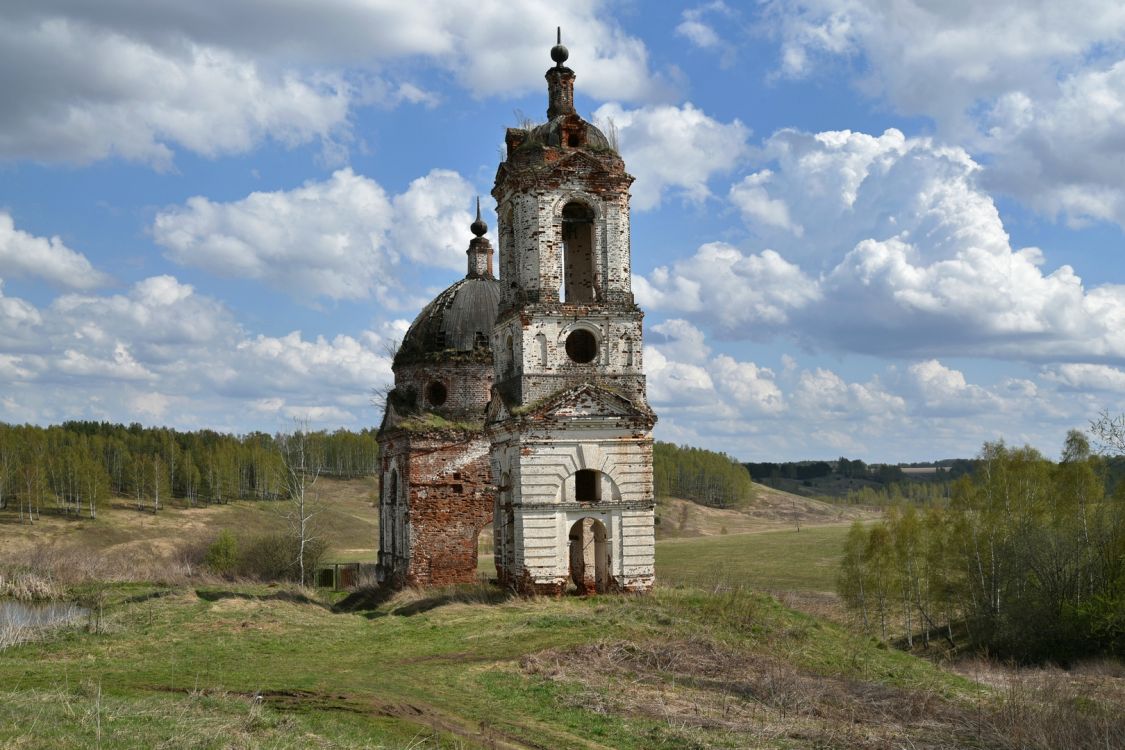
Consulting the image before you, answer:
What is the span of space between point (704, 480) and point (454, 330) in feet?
269

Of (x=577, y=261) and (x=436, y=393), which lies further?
(x=436, y=393)

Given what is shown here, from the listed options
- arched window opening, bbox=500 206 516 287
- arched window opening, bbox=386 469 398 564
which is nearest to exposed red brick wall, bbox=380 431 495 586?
arched window opening, bbox=386 469 398 564

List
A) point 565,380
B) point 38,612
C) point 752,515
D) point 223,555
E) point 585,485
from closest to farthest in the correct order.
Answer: point 565,380 < point 585,485 < point 38,612 < point 223,555 < point 752,515

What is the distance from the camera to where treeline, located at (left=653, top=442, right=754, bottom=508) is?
106 m

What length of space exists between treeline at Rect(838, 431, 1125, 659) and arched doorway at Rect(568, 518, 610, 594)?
12.4 meters

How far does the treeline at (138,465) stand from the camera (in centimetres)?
7094

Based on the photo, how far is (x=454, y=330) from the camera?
30.5m

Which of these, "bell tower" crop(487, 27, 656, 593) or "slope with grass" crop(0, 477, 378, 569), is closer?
"bell tower" crop(487, 27, 656, 593)

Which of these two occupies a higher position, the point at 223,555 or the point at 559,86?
the point at 559,86

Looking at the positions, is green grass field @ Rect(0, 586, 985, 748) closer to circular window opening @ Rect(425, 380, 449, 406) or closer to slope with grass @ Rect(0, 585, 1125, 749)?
slope with grass @ Rect(0, 585, 1125, 749)

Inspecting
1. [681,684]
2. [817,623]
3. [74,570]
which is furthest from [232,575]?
[681,684]

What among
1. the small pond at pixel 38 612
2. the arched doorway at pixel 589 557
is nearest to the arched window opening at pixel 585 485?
the arched doorway at pixel 589 557

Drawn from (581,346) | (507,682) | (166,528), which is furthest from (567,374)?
(166,528)

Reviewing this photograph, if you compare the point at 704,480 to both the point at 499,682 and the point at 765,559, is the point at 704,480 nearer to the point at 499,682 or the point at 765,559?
the point at 765,559
